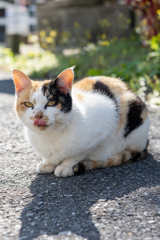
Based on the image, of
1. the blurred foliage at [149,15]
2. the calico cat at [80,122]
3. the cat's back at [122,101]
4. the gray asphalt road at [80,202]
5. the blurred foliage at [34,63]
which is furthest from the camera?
the blurred foliage at [34,63]

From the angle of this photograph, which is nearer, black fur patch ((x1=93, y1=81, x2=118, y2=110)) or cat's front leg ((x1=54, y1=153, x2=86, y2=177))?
cat's front leg ((x1=54, y1=153, x2=86, y2=177))

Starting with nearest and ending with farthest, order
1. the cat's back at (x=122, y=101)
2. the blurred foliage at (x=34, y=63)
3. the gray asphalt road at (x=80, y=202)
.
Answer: the gray asphalt road at (x=80, y=202) < the cat's back at (x=122, y=101) < the blurred foliage at (x=34, y=63)

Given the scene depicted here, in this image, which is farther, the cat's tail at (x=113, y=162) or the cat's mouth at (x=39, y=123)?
the cat's tail at (x=113, y=162)

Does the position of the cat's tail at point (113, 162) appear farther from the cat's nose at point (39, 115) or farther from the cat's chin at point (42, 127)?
the cat's nose at point (39, 115)

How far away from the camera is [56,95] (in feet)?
7.24

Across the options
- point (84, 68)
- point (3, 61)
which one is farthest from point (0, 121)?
point (3, 61)

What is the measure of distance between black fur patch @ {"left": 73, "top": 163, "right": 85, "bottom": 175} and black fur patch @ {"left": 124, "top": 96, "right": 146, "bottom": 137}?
52 cm

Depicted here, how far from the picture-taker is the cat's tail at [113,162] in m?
2.45

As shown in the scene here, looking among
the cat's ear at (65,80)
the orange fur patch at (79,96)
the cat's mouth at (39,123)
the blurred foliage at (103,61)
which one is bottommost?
the blurred foliage at (103,61)

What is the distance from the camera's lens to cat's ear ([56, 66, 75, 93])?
2.22 metres

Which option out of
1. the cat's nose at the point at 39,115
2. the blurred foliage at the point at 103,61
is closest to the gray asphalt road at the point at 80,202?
the cat's nose at the point at 39,115

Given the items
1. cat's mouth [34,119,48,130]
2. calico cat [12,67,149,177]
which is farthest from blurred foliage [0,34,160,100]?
cat's mouth [34,119,48,130]

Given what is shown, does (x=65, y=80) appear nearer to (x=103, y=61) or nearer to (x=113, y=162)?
(x=113, y=162)

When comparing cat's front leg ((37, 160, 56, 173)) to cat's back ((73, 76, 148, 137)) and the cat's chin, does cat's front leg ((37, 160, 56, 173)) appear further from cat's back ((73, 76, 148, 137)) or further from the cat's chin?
cat's back ((73, 76, 148, 137))
